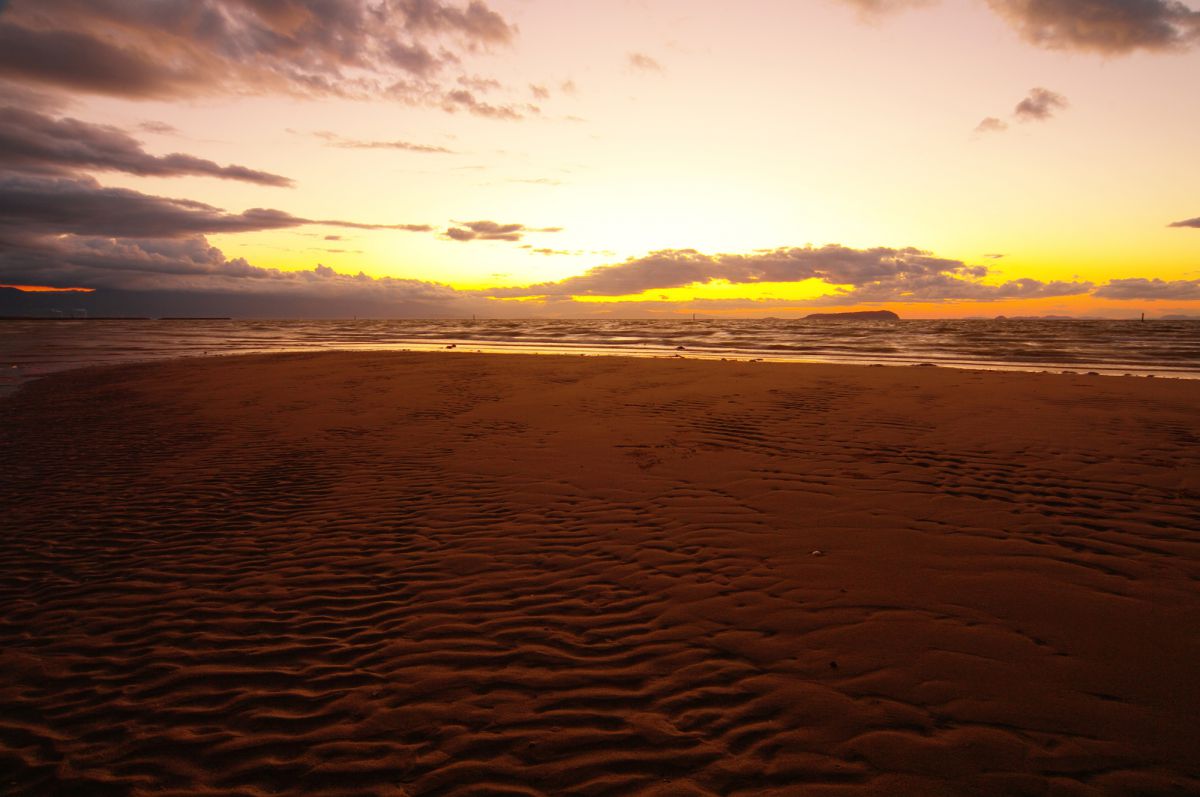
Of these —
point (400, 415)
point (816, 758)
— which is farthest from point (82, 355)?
point (816, 758)

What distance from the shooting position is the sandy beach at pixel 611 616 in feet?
11.3

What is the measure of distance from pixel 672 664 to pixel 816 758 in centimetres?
116

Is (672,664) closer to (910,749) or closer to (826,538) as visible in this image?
(910,749)

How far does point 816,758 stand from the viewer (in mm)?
3406

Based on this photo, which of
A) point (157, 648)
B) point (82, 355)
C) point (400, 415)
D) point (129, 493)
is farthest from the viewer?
point (82, 355)

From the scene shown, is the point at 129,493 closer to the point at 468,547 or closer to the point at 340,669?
the point at 468,547

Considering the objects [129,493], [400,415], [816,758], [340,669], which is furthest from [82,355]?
[816,758]

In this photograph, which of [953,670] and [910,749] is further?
[953,670]

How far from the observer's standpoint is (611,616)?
5043mm

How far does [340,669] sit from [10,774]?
1736 mm

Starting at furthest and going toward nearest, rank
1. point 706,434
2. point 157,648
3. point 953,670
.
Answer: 1. point 706,434
2. point 157,648
3. point 953,670

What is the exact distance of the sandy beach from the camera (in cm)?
345

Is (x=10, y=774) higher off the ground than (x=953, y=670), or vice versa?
(x=953, y=670)

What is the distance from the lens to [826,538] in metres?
6.50
